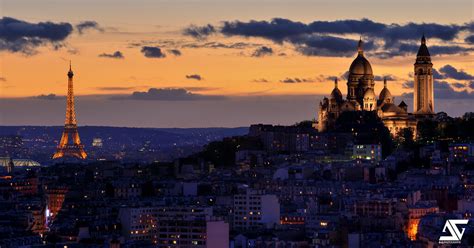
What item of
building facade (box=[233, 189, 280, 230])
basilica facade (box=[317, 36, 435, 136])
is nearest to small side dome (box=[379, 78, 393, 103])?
basilica facade (box=[317, 36, 435, 136])

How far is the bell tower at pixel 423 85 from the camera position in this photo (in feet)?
432

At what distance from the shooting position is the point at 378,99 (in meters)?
132

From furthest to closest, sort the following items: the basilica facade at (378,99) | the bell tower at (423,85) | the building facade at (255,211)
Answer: the bell tower at (423,85) → the basilica facade at (378,99) → the building facade at (255,211)

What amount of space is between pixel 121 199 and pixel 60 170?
1347 inches

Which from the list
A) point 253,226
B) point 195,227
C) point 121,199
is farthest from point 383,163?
point 195,227

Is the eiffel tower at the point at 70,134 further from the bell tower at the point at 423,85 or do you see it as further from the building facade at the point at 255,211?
the building facade at the point at 255,211

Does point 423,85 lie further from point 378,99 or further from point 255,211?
point 255,211

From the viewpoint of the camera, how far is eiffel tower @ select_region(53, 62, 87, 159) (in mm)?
151375

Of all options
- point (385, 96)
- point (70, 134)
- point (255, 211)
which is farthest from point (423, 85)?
point (255, 211)

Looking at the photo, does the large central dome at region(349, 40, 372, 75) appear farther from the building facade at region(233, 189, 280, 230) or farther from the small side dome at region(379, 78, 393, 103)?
the building facade at region(233, 189, 280, 230)

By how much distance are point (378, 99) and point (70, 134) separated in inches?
1556

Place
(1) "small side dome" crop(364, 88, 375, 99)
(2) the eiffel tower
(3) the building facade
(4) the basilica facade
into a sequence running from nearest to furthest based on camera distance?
1. (3) the building facade
2. (4) the basilica facade
3. (1) "small side dome" crop(364, 88, 375, 99)
4. (2) the eiffel tower

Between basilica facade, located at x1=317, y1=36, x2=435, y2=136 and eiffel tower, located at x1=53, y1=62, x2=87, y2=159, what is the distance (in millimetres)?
27540

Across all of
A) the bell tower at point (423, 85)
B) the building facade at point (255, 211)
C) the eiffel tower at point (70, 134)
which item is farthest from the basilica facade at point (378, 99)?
the building facade at point (255, 211)
